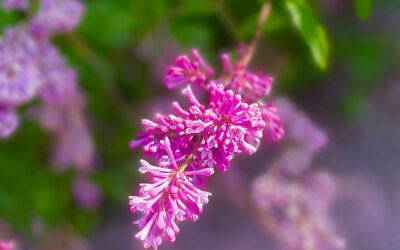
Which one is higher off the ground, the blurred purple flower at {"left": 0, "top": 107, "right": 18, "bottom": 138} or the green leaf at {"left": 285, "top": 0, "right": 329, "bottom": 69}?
the blurred purple flower at {"left": 0, "top": 107, "right": 18, "bottom": 138}

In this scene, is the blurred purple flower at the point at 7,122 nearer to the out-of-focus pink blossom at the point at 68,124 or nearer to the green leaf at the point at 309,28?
the out-of-focus pink blossom at the point at 68,124

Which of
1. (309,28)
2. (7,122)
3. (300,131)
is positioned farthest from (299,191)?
(7,122)

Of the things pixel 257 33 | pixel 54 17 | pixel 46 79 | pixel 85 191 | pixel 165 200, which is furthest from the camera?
pixel 85 191

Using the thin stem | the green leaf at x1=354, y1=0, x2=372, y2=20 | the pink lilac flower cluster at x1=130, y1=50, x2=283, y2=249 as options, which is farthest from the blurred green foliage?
the pink lilac flower cluster at x1=130, y1=50, x2=283, y2=249

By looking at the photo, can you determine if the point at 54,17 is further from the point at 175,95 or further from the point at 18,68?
the point at 175,95

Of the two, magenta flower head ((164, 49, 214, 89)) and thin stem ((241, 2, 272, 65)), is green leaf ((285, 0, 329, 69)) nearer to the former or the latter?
thin stem ((241, 2, 272, 65))

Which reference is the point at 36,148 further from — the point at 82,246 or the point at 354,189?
the point at 354,189

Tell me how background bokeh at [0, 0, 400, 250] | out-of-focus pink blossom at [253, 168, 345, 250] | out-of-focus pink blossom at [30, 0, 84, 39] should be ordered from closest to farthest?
out-of-focus pink blossom at [30, 0, 84, 39]
out-of-focus pink blossom at [253, 168, 345, 250]
background bokeh at [0, 0, 400, 250]
